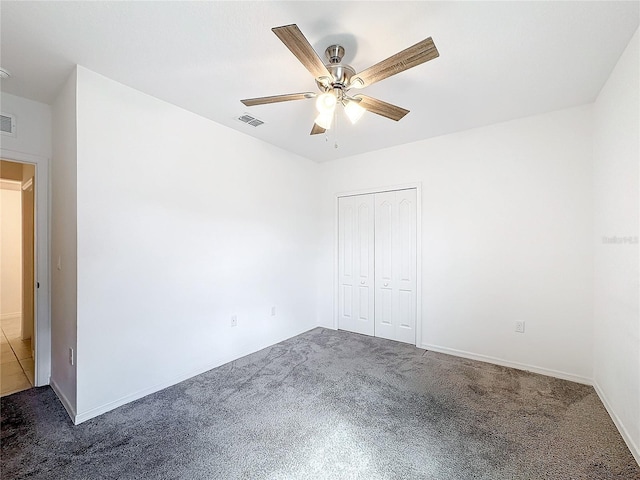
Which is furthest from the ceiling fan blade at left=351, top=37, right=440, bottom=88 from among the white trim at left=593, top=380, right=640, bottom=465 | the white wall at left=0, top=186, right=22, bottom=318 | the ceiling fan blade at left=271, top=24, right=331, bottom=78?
the white wall at left=0, top=186, right=22, bottom=318

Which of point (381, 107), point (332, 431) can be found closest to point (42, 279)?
point (332, 431)

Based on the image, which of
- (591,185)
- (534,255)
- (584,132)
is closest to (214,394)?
(534,255)

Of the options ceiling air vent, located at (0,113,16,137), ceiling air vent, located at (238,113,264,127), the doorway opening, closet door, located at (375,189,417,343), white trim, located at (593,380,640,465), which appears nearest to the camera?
white trim, located at (593,380,640,465)

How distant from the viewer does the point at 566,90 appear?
2393 millimetres

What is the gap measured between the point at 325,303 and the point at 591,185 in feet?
11.1

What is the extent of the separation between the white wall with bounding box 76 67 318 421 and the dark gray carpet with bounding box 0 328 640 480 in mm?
314

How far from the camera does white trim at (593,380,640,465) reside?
1726 mm

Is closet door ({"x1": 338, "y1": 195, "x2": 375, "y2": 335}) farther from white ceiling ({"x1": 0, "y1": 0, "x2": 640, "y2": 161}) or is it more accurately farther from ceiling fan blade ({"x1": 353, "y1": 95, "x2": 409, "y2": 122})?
ceiling fan blade ({"x1": 353, "y1": 95, "x2": 409, "y2": 122})

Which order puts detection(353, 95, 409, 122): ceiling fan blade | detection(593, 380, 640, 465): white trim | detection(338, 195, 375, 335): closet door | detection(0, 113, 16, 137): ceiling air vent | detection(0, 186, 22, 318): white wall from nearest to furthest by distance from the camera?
1. detection(593, 380, 640, 465): white trim
2. detection(353, 95, 409, 122): ceiling fan blade
3. detection(0, 113, 16, 137): ceiling air vent
4. detection(338, 195, 375, 335): closet door
5. detection(0, 186, 22, 318): white wall

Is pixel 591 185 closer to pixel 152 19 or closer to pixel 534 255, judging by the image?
pixel 534 255

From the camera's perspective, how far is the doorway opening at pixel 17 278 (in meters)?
2.76

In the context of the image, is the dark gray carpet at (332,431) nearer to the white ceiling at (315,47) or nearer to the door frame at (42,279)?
the door frame at (42,279)

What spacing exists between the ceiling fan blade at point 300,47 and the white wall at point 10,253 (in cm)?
581

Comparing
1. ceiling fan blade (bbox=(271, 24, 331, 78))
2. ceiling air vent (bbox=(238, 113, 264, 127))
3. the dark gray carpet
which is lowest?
the dark gray carpet
